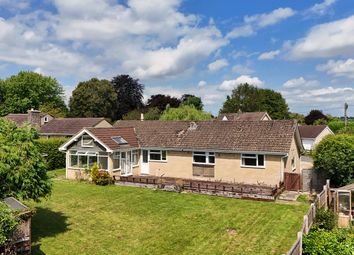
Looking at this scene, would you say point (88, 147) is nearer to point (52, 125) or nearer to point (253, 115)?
point (52, 125)

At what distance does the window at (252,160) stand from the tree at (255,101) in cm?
4744

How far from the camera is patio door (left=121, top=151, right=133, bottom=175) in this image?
3028 centimetres

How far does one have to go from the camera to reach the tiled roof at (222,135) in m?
26.4

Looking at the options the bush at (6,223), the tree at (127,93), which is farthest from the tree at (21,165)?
the tree at (127,93)

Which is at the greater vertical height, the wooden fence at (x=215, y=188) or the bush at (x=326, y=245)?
the wooden fence at (x=215, y=188)

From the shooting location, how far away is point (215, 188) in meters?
24.5

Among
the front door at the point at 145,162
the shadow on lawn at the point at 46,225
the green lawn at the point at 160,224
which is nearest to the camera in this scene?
the green lawn at the point at 160,224

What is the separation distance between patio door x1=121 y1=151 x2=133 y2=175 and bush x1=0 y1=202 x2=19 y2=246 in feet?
61.8

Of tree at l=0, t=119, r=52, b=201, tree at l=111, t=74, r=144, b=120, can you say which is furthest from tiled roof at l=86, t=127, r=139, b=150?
tree at l=111, t=74, r=144, b=120

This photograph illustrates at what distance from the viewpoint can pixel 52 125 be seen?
52.8 meters

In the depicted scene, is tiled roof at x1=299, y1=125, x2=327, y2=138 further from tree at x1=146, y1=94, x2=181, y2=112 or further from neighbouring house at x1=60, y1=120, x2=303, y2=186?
neighbouring house at x1=60, y1=120, x2=303, y2=186

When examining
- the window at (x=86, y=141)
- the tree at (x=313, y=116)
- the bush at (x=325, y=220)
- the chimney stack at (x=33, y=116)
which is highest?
the tree at (x=313, y=116)

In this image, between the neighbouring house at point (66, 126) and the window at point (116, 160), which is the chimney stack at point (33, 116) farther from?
the window at point (116, 160)

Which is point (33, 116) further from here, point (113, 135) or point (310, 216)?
point (310, 216)
